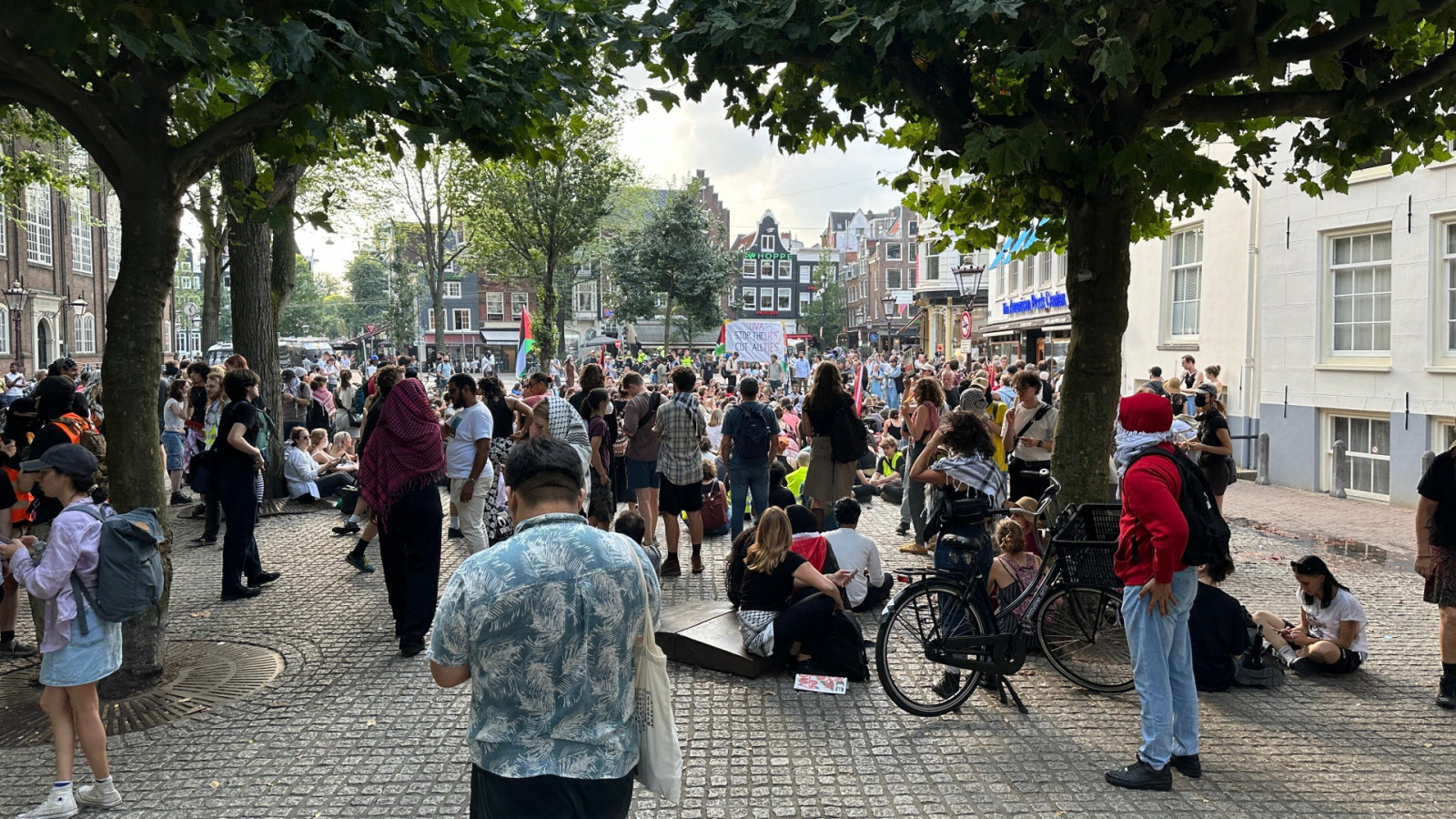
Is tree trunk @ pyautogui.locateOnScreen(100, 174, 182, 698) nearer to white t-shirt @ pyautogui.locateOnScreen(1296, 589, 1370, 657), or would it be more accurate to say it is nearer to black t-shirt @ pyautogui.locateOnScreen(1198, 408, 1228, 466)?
white t-shirt @ pyautogui.locateOnScreen(1296, 589, 1370, 657)

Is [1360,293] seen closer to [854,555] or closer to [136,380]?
[854,555]

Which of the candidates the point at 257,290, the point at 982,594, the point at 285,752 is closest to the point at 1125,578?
the point at 982,594

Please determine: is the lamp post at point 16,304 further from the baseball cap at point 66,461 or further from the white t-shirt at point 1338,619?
the white t-shirt at point 1338,619

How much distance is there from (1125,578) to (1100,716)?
121cm

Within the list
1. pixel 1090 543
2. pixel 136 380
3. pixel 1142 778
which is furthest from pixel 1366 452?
pixel 136 380

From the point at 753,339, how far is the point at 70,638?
77.1 feet

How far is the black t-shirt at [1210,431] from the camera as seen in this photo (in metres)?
9.69

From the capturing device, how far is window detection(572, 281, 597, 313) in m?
78.2

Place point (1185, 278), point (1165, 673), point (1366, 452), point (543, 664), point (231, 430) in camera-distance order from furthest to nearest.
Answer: point (1185, 278)
point (1366, 452)
point (231, 430)
point (1165, 673)
point (543, 664)

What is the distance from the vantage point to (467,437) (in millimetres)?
8648

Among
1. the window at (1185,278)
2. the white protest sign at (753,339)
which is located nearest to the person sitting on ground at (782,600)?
the window at (1185,278)

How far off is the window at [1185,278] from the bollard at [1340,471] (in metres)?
4.62

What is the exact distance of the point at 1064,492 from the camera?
22.0 feet

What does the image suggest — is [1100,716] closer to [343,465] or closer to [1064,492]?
[1064,492]
